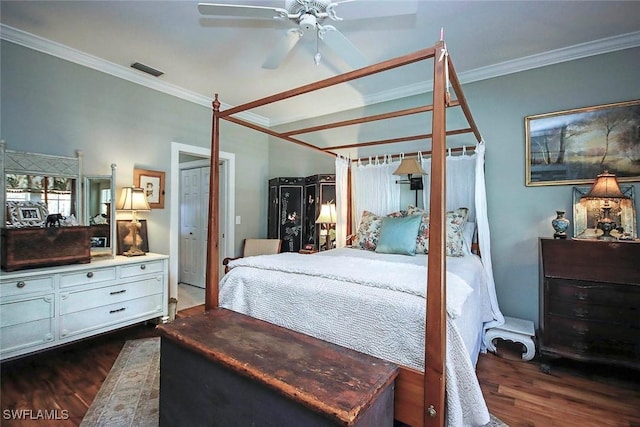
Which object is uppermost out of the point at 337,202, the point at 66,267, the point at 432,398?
the point at 337,202

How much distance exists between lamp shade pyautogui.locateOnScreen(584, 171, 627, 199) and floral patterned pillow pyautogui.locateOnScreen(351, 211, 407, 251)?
1.49 metres

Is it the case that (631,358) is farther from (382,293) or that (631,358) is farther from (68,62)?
(68,62)

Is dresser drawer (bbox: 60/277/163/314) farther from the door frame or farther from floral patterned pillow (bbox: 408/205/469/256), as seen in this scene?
floral patterned pillow (bbox: 408/205/469/256)

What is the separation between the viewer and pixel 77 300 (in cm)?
244

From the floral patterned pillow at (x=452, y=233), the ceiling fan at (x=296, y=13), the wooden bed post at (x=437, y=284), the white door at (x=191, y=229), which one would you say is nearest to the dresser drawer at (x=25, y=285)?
the ceiling fan at (x=296, y=13)

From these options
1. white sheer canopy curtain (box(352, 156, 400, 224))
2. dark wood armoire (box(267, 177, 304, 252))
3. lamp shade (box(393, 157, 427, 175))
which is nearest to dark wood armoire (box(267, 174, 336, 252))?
dark wood armoire (box(267, 177, 304, 252))

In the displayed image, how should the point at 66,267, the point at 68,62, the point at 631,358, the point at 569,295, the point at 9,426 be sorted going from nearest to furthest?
the point at 9,426, the point at 631,358, the point at 569,295, the point at 66,267, the point at 68,62

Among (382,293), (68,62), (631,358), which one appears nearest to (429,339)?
(382,293)

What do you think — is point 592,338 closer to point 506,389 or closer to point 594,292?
point 594,292

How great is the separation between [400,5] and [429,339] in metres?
1.77

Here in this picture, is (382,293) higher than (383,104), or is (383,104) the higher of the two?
(383,104)

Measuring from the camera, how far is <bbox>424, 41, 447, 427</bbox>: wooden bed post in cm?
120

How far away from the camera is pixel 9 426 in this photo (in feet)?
5.48

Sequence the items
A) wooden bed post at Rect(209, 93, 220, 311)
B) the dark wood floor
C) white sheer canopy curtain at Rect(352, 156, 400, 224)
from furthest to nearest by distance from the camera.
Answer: white sheer canopy curtain at Rect(352, 156, 400, 224) < wooden bed post at Rect(209, 93, 220, 311) < the dark wood floor
